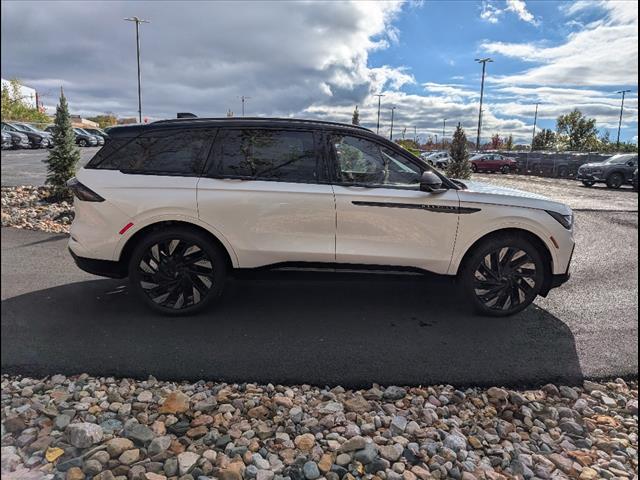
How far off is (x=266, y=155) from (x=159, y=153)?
78cm

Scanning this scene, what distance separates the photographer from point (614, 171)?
794 inches

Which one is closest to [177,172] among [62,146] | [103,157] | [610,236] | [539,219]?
[103,157]

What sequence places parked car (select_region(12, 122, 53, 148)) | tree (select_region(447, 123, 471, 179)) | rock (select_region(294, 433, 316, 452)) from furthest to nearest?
tree (select_region(447, 123, 471, 179)) < rock (select_region(294, 433, 316, 452)) < parked car (select_region(12, 122, 53, 148))

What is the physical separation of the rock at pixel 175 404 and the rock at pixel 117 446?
0.38 meters

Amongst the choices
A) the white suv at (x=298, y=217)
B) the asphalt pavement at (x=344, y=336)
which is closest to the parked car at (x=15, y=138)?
the asphalt pavement at (x=344, y=336)

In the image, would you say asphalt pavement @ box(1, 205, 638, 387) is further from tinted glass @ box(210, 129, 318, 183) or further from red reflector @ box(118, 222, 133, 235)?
tinted glass @ box(210, 129, 318, 183)

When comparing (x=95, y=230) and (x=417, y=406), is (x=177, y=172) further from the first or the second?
(x=417, y=406)

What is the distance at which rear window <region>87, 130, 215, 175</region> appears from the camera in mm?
2791

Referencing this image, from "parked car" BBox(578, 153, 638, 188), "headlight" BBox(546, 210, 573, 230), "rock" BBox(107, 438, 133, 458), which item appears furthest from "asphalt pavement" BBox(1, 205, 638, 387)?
"parked car" BBox(578, 153, 638, 188)

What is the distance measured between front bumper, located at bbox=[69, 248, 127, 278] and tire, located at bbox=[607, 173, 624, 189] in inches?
884

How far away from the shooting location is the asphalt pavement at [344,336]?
2801 millimetres

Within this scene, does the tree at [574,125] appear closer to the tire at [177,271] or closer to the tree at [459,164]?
the tree at [459,164]

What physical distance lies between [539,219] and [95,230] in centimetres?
337

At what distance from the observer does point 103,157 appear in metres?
2.70
